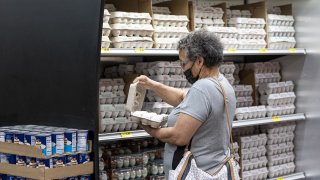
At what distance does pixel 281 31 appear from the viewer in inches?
180

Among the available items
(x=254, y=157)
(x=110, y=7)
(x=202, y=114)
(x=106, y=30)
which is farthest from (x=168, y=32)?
(x=254, y=157)

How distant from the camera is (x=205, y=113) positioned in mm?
2691

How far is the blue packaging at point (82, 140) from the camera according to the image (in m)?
2.54

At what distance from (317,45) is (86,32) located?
283cm

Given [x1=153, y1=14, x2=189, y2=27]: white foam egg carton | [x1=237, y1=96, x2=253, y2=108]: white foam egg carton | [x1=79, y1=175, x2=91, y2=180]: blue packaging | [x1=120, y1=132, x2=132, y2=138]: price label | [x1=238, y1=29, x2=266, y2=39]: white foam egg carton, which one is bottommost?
[x1=79, y1=175, x2=91, y2=180]: blue packaging

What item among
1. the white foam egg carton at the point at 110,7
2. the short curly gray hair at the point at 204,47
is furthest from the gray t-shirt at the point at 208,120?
the white foam egg carton at the point at 110,7

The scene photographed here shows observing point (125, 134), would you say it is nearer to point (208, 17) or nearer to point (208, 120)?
point (208, 120)

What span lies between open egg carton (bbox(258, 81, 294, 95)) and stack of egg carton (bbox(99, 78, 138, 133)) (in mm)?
1491

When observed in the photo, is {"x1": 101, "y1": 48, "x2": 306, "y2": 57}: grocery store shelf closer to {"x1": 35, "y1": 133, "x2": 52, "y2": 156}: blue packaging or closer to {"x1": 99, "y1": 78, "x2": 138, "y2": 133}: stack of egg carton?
{"x1": 99, "y1": 78, "x2": 138, "y2": 133}: stack of egg carton

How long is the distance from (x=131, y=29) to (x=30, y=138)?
130cm

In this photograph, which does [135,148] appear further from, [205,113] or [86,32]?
[86,32]

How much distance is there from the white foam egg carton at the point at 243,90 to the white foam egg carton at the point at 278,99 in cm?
16

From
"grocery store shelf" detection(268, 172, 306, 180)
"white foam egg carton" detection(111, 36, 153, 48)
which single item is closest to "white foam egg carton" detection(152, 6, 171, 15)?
"white foam egg carton" detection(111, 36, 153, 48)

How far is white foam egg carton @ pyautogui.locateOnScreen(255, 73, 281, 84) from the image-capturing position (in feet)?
15.0
